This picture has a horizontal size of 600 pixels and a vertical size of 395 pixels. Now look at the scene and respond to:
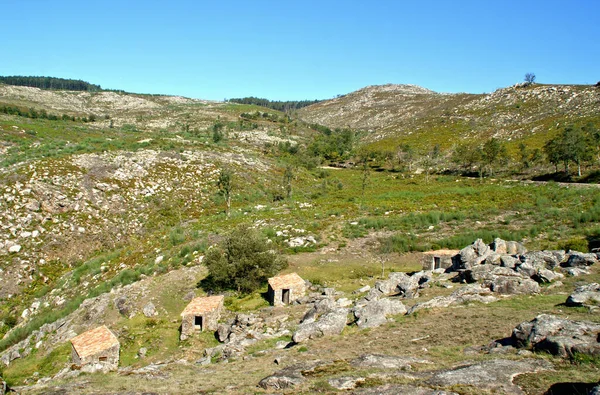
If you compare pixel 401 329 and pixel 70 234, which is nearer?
pixel 401 329

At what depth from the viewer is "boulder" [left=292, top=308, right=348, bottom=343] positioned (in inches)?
571

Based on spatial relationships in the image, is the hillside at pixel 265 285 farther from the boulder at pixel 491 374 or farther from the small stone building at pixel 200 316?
the small stone building at pixel 200 316

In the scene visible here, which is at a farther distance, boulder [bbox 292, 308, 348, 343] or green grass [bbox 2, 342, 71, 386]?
green grass [bbox 2, 342, 71, 386]

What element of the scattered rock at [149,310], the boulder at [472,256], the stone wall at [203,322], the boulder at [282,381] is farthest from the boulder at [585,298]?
the scattered rock at [149,310]

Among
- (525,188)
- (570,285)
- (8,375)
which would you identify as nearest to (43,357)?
(8,375)

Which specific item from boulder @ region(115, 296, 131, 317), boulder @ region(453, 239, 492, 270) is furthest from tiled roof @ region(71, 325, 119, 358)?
boulder @ region(453, 239, 492, 270)

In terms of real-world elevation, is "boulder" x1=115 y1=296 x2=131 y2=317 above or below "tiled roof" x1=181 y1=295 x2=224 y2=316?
below

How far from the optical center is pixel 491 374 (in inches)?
354

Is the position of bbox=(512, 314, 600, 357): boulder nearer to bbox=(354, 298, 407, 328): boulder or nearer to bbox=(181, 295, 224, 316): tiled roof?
bbox=(354, 298, 407, 328): boulder

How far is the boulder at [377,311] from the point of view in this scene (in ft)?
51.2

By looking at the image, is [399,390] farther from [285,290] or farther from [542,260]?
[542,260]

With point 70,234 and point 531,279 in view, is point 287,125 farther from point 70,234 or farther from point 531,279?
point 531,279

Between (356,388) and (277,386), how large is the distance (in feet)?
6.67

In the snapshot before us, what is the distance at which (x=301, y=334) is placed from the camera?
14.5 metres
